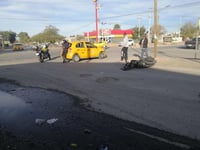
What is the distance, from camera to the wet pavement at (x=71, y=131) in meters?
4.96

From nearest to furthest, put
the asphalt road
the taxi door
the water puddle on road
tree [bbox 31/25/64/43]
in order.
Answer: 1. the asphalt road
2. the water puddle on road
3. the taxi door
4. tree [bbox 31/25/64/43]

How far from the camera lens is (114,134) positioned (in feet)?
18.0

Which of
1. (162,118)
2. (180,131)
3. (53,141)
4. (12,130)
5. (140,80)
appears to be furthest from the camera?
(140,80)

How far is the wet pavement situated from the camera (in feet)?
16.3


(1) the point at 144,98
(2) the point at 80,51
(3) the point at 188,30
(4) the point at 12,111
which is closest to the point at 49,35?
(3) the point at 188,30

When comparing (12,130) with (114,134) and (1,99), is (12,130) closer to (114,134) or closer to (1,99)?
(114,134)

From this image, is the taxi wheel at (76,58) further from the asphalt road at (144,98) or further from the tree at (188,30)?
the tree at (188,30)

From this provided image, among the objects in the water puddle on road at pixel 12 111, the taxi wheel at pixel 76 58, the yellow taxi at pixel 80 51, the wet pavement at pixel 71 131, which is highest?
the yellow taxi at pixel 80 51

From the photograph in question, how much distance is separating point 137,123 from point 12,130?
108 inches

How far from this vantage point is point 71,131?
228 inches

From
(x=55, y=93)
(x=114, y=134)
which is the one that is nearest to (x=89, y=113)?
(x=114, y=134)

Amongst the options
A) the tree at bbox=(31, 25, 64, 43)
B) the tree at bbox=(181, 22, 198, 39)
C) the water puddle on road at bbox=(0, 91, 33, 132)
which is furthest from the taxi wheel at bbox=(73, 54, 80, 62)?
the tree at bbox=(31, 25, 64, 43)

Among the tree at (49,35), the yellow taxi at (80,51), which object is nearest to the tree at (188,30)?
the tree at (49,35)

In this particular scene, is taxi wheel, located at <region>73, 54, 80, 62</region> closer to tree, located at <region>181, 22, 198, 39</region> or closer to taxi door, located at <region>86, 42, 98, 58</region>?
taxi door, located at <region>86, 42, 98, 58</region>
